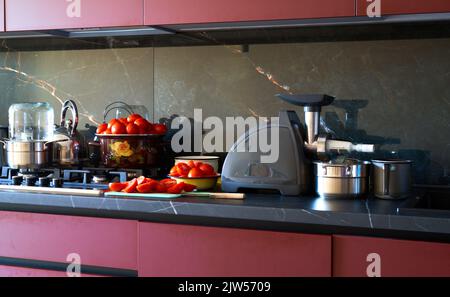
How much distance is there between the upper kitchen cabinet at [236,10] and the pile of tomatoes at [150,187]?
1.92ft

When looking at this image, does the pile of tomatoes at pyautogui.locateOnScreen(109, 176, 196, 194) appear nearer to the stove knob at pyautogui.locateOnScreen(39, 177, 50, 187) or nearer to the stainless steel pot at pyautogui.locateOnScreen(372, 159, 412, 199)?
the stove knob at pyautogui.locateOnScreen(39, 177, 50, 187)

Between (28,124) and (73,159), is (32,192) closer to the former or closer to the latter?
(73,159)

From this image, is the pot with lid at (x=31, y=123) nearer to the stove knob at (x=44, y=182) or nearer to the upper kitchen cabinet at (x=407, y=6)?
the stove knob at (x=44, y=182)

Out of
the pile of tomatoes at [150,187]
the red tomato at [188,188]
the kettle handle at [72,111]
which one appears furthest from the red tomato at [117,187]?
the kettle handle at [72,111]

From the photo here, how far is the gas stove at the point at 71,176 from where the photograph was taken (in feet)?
7.23

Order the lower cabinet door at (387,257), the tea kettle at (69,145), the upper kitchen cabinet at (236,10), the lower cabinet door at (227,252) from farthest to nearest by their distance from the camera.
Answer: the tea kettle at (69,145), the upper kitchen cabinet at (236,10), the lower cabinet door at (227,252), the lower cabinet door at (387,257)

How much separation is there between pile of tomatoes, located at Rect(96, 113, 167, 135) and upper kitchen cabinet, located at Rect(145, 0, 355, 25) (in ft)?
1.36

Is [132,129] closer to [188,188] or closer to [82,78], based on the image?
[188,188]

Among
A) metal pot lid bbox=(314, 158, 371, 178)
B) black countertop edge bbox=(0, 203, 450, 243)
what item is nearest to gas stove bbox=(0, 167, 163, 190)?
black countertop edge bbox=(0, 203, 450, 243)

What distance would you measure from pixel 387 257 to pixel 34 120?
5.91 ft

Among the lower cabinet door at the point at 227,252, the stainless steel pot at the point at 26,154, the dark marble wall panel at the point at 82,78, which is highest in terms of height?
the dark marble wall panel at the point at 82,78

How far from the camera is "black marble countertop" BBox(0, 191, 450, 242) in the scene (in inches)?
64.3

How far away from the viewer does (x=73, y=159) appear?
A: 2.49 m
